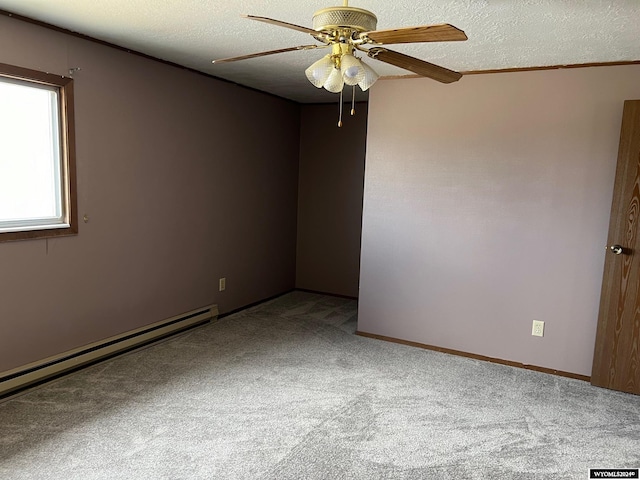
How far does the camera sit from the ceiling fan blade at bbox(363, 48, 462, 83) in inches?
67.7

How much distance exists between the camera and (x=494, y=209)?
3.52m

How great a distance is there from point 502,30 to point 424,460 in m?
2.16

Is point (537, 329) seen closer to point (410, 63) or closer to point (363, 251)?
point (363, 251)

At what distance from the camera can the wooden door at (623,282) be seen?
297 centimetres

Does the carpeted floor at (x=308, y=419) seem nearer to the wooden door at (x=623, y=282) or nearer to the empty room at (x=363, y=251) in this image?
the empty room at (x=363, y=251)

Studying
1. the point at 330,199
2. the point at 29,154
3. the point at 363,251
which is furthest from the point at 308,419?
the point at 330,199

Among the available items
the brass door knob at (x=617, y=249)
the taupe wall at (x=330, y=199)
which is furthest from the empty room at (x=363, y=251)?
the taupe wall at (x=330, y=199)

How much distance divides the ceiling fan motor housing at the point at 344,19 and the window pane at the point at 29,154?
2.08 meters

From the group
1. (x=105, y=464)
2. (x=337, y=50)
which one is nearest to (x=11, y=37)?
(x=337, y=50)

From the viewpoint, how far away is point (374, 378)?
3.23 metres

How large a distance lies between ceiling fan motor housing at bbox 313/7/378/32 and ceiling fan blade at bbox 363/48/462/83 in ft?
0.63

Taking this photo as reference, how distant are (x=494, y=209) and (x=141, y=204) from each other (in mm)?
2546

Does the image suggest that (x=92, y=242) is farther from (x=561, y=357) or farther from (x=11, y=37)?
(x=561, y=357)

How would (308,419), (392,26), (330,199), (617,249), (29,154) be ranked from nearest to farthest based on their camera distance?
(392,26) → (308,419) → (29,154) → (617,249) → (330,199)
